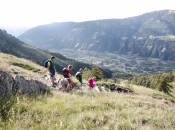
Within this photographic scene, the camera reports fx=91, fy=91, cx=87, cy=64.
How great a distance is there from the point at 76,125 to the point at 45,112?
1.32 metres

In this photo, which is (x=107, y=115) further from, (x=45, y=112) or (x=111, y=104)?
(x=45, y=112)

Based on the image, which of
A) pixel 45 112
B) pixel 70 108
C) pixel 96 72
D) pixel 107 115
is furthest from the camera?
pixel 96 72

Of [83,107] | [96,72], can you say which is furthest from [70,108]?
[96,72]

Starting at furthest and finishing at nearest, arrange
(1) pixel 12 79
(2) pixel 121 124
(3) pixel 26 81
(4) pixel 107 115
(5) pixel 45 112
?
(3) pixel 26 81 < (1) pixel 12 79 < (4) pixel 107 115 < (5) pixel 45 112 < (2) pixel 121 124

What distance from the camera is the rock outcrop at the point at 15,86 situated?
4.21 metres

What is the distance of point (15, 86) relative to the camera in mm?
4859

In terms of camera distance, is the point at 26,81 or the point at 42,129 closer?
the point at 42,129

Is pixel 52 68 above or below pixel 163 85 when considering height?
above

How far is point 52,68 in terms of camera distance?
9.69 meters

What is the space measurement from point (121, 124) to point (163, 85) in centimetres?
4301

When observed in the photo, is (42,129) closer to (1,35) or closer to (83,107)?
(83,107)

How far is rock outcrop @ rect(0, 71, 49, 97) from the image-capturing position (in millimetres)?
4215

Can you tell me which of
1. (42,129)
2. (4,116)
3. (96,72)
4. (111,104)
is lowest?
(96,72)

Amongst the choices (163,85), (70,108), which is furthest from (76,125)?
(163,85)
